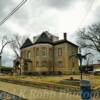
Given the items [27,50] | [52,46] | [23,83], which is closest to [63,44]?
[52,46]

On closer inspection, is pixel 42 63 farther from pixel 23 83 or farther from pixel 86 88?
pixel 86 88

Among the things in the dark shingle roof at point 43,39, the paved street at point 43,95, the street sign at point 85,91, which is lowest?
the paved street at point 43,95

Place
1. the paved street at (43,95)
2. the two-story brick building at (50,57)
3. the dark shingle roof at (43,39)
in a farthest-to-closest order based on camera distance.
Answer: the dark shingle roof at (43,39)
the two-story brick building at (50,57)
the paved street at (43,95)

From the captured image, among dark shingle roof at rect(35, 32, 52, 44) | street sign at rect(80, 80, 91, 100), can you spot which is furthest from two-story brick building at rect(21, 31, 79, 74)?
street sign at rect(80, 80, 91, 100)

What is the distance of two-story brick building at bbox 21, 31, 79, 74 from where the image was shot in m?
56.5

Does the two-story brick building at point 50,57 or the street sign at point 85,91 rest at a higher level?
the two-story brick building at point 50,57

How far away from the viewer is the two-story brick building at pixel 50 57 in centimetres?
5650

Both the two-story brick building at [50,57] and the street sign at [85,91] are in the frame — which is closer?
the street sign at [85,91]

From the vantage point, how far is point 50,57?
58.7m

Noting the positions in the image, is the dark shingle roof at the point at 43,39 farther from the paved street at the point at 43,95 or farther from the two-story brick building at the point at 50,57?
the paved street at the point at 43,95

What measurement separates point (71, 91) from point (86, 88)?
11.6 metres

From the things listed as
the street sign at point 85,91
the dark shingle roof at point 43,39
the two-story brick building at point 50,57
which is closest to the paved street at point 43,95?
the street sign at point 85,91

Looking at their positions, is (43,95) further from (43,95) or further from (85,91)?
(85,91)

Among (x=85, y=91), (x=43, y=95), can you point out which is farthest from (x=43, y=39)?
(x=85, y=91)
